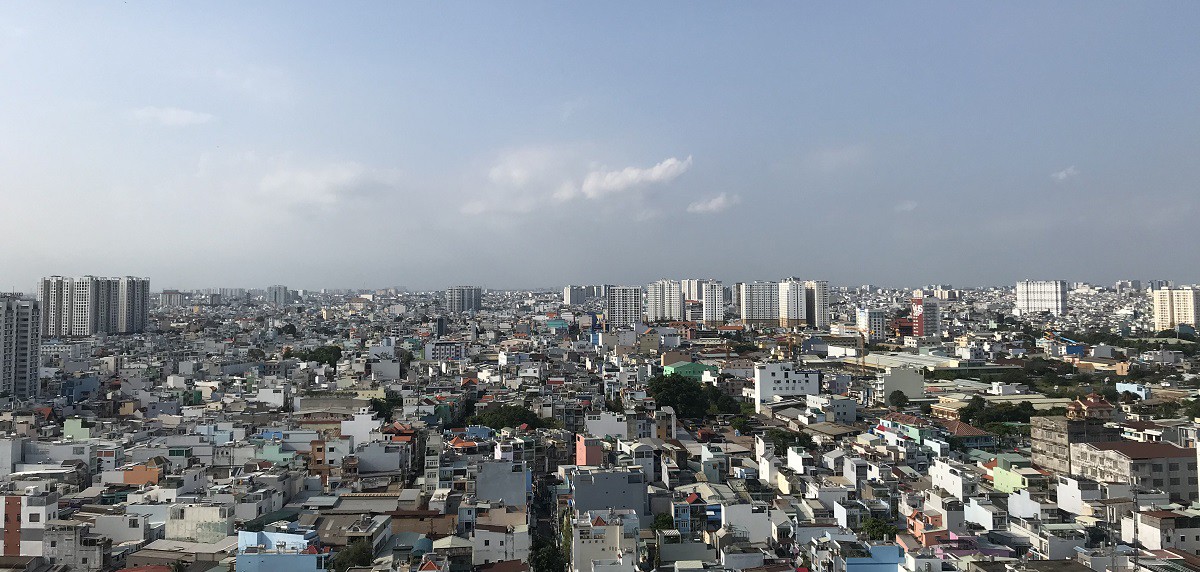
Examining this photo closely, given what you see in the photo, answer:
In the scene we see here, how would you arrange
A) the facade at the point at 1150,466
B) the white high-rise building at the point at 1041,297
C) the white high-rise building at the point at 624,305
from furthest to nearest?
the white high-rise building at the point at 1041,297 → the white high-rise building at the point at 624,305 → the facade at the point at 1150,466

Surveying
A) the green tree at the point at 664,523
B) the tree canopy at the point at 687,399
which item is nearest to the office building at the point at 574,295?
the tree canopy at the point at 687,399

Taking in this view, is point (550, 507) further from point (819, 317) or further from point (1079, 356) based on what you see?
point (819, 317)

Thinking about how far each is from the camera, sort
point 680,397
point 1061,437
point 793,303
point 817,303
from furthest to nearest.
A: point 793,303, point 817,303, point 680,397, point 1061,437

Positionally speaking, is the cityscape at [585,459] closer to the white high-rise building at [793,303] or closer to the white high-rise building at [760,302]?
the white high-rise building at [793,303]

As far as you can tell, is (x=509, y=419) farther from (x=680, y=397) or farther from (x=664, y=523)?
(x=664, y=523)

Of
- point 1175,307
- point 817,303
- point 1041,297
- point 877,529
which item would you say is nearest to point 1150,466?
point 877,529

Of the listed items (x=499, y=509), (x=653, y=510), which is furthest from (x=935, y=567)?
(x=499, y=509)

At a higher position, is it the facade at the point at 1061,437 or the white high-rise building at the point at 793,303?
the white high-rise building at the point at 793,303
